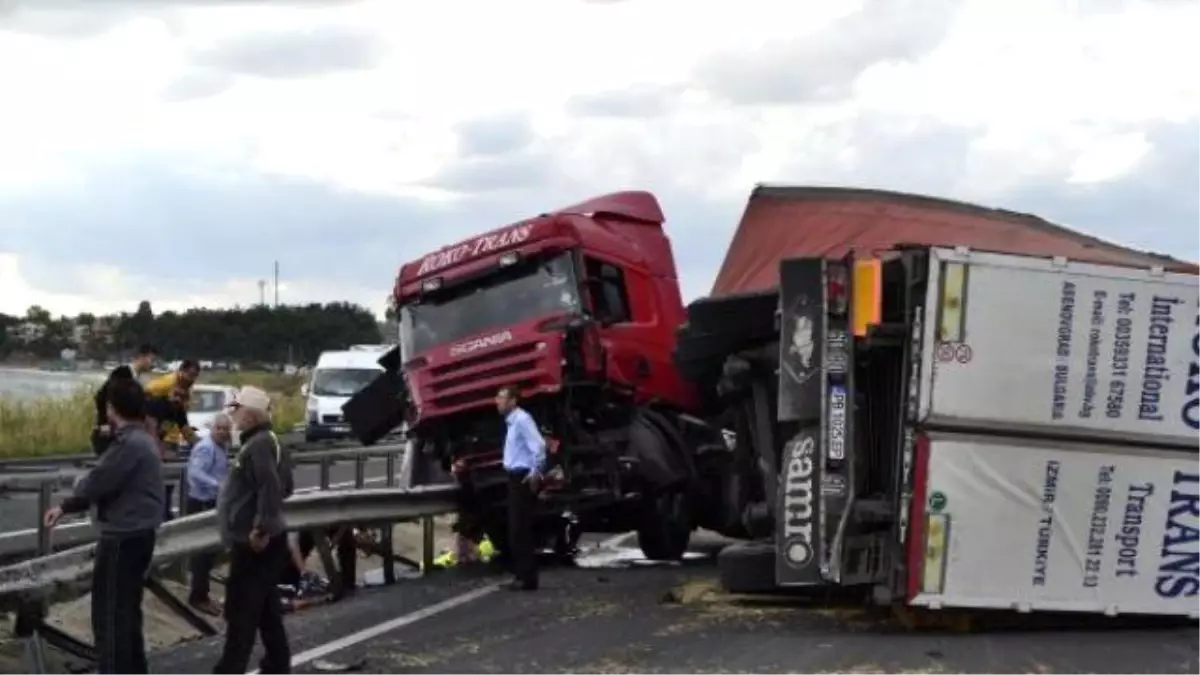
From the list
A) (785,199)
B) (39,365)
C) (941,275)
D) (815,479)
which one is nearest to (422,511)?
(785,199)

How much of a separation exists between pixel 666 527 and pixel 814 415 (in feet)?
19.4

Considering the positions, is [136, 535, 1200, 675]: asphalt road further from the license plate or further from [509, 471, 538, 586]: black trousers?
the license plate

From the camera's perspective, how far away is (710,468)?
1549 cm

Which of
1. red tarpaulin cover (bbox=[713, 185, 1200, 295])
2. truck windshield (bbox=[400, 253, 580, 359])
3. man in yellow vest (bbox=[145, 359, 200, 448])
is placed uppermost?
red tarpaulin cover (bbox=[713, 185, 1200, 295])

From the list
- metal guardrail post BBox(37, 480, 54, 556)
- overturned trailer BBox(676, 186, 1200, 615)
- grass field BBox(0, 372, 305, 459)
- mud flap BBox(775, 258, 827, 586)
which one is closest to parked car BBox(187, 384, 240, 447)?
grass field BBox(0, 372, 305, 459)

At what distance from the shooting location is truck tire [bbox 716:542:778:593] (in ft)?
37.4

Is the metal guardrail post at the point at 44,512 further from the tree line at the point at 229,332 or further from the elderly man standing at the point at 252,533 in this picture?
the tree line at the point at 229,332

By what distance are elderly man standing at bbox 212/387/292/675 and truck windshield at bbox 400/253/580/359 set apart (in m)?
5.98

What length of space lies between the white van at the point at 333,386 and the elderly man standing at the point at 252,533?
26.7 metres

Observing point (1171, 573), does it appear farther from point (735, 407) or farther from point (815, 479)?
point (735, 407)

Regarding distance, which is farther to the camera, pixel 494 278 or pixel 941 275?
pixel 494 278

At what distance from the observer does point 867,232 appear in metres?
12.6

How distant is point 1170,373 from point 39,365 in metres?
82.6

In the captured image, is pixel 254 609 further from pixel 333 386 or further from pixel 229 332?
pixel 229 332
